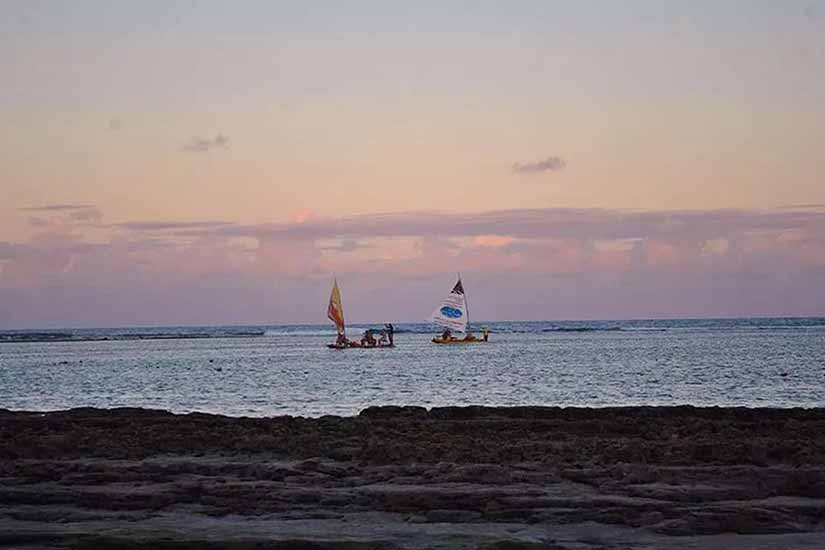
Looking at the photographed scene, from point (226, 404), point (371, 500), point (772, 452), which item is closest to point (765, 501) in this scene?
point (772, 452)

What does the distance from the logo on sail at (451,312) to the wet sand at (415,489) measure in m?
86.8

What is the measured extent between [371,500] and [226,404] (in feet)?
80.5

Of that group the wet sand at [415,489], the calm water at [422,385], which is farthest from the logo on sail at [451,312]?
the wet sand at [415,489]

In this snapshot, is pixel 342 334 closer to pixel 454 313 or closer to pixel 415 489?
pixel 454 313

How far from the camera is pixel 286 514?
11.7 m

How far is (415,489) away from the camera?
12.3 metres

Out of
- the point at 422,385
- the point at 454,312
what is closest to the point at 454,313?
the point at 454,312

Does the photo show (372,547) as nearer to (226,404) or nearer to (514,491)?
(514,491)

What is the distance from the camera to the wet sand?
10.7 m

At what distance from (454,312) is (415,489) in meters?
92.9

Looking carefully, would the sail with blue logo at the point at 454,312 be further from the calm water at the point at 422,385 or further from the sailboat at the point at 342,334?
the calm water at the point at 422,385

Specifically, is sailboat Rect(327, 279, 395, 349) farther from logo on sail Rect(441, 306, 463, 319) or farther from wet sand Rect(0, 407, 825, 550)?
wet sand Rect(0, 407, 825, 550)

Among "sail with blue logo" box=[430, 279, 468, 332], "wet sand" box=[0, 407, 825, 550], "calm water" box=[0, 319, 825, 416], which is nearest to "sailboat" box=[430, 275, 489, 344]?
"sail with blue logo" box=[430, 279, 468, 332]

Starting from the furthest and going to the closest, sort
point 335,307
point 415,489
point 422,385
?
point 335,307, point 422,385, point 415,489
